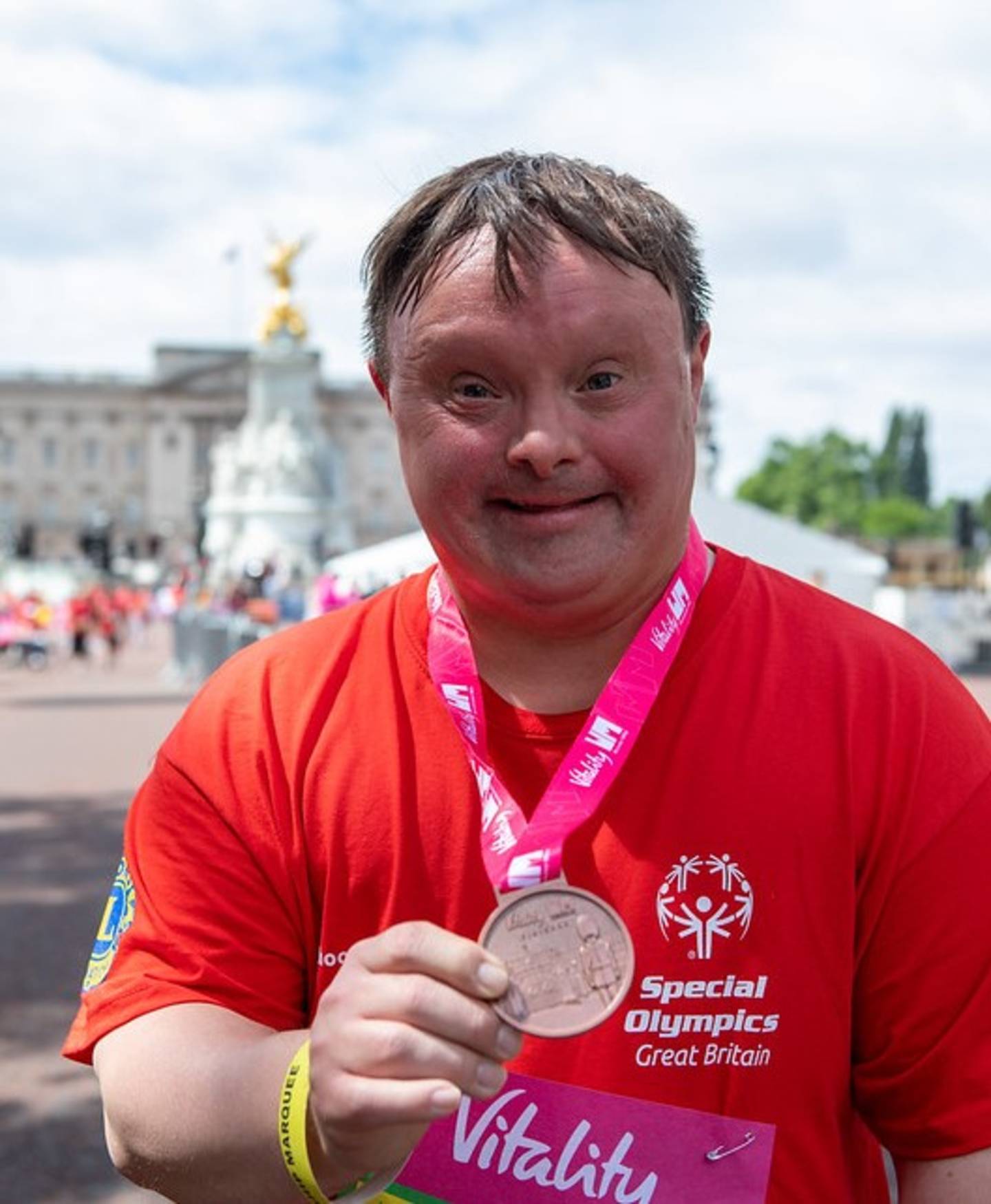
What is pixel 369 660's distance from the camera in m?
1.91

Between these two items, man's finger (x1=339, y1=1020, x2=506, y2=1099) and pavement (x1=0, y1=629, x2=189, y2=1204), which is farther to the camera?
pavement (x1=0, y1=629, x2=189, y2=1204)

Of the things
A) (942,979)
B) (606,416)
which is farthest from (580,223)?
(942,979)

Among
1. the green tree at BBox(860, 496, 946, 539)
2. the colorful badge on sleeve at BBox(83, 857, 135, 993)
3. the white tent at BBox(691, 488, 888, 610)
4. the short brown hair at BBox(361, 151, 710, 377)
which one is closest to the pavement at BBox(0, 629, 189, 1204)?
the colorful badge on sleeve at BBox(83, 857, 135, 993)

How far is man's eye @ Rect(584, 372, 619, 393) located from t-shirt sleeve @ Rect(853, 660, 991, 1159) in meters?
0.48

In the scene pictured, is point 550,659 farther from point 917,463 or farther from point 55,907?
point 917,463

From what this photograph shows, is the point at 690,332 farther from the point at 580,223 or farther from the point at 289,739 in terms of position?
the point at 289,739

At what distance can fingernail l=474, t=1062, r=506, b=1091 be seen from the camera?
142cm

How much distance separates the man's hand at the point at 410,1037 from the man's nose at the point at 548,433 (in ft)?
1.70

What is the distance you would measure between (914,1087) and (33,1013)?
16.4 feet

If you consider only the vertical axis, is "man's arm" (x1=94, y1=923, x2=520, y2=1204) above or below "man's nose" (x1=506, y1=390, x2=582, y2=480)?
below

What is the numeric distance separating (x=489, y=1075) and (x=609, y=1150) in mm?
328

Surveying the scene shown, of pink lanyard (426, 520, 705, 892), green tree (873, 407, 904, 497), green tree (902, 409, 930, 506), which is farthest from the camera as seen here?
green tree (902, 409, 930, 506)

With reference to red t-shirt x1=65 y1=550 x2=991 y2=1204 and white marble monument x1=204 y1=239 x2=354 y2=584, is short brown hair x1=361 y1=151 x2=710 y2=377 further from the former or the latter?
white marble monument x1=204 y1=239 x2=354 y2=584

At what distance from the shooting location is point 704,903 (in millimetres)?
1692
